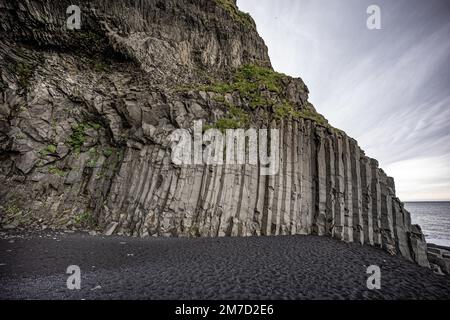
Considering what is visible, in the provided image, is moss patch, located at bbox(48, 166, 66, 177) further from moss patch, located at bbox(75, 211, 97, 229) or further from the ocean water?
the ocean water

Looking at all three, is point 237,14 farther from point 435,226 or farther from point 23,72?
point 435,226

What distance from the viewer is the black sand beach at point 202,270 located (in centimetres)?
564

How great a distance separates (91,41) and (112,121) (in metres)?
7.26

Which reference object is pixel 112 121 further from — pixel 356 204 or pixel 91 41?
pixel 356 204

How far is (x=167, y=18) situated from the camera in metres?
21.1

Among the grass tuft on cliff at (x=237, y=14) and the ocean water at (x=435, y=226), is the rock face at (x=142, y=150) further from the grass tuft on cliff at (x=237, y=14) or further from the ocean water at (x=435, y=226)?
the ocean water at (x=435, y=226)

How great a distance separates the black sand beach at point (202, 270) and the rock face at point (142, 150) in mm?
2322

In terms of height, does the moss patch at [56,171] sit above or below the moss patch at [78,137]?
below

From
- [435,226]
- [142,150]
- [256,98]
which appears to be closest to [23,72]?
[142,150]

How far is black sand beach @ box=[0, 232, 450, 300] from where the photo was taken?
18.5 feet

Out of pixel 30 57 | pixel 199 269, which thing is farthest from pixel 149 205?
pixel 30 57

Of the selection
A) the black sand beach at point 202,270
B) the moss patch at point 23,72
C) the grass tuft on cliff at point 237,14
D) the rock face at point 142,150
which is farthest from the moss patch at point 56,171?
the grass tuft on cliff at point 237,14

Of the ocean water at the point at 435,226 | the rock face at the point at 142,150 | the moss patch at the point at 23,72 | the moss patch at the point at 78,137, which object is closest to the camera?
the rock face at the point at 142,150

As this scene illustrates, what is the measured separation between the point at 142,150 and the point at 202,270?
1079 cm
